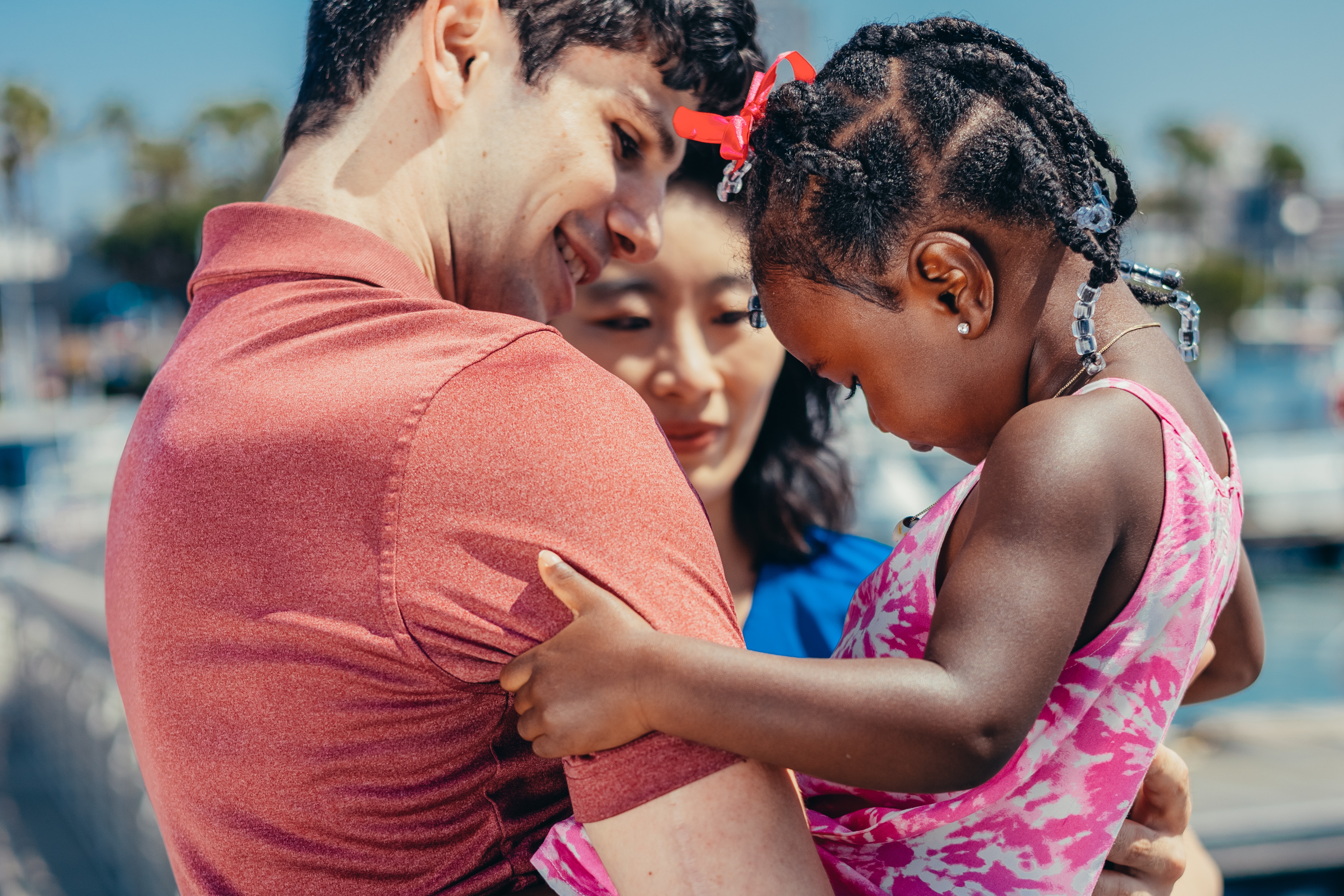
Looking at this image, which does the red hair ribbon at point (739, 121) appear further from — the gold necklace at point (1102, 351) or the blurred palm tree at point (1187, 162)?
the blurred palm tree at point (1187, 162)

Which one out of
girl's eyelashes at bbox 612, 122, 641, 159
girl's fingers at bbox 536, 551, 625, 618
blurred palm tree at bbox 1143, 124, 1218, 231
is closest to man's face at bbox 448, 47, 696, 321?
A: girl's eyelashes at bbox 612, 122, 641, 159

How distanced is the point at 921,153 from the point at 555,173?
57cm

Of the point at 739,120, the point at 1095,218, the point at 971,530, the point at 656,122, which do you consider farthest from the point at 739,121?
the point at 971,530

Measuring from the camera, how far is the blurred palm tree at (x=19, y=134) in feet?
173

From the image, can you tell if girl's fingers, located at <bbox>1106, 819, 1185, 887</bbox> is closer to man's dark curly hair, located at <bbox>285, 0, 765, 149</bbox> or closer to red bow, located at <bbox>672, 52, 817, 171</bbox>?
red bow, located at <bbox>672, 52, 817, 171</bbox>

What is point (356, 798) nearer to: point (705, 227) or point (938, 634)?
point (938, 634)

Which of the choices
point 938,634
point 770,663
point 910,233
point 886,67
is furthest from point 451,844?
point 886,67

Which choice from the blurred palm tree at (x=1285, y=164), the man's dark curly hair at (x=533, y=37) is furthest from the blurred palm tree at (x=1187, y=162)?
the man's dark curly hair at (x=533, y=37)

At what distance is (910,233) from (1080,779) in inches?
31.7

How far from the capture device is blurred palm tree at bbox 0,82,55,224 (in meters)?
52.9

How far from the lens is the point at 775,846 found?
4.30ft

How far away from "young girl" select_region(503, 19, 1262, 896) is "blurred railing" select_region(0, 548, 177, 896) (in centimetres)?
301

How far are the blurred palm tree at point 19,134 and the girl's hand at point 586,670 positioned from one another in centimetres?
5996

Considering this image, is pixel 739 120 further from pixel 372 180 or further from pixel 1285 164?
pixel 1285 164
